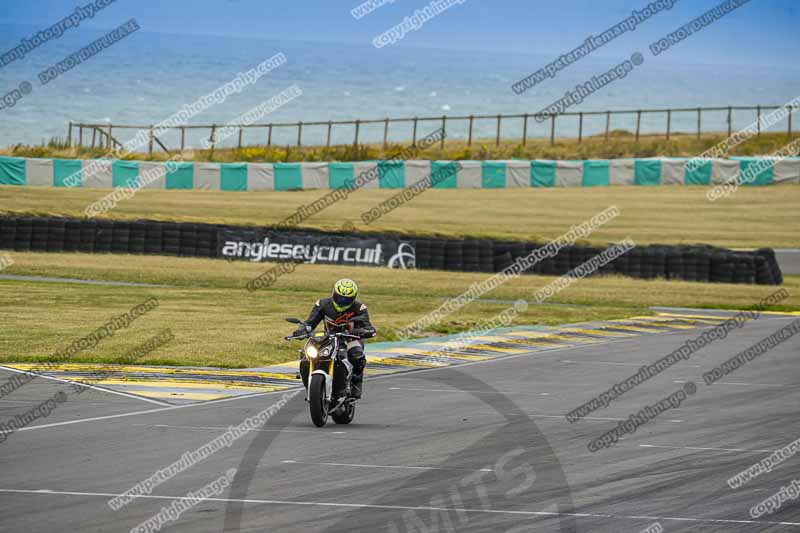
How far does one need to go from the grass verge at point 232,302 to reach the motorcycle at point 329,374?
5.61 m

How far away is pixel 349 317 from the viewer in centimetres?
1404

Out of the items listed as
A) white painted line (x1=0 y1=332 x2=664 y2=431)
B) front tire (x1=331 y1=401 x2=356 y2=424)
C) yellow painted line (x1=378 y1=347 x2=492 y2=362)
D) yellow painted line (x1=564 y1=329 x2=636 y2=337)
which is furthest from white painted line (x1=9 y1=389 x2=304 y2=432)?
yellow painted line (x1=564 y1=329 x2=636 y2=337)

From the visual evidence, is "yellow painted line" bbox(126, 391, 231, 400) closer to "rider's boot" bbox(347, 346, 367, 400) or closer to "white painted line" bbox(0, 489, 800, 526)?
"rider's boot" bbox(347, 346, 367, 400)

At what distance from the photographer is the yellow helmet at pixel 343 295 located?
1387 centimetres

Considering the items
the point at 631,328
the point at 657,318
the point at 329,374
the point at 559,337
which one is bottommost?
the point at 559,337

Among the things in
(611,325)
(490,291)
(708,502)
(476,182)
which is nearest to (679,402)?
(708,502)

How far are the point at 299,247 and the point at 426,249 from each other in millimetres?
A: 3829

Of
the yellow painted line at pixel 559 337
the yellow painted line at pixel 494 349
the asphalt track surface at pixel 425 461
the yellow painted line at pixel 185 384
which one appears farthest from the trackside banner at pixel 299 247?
the yellow painted line at pixel 185 384

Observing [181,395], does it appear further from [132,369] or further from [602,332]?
[602,332]

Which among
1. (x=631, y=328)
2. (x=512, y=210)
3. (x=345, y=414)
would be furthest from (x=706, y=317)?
(x=512, y=210)

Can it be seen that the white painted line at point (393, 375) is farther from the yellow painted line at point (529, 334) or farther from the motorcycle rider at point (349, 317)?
the motorcycle rider at point (349, 317)

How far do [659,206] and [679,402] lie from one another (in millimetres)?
37348

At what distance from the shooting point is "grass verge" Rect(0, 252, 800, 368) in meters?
20.6

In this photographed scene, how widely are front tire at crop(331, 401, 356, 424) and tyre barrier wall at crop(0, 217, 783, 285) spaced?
851 inches
